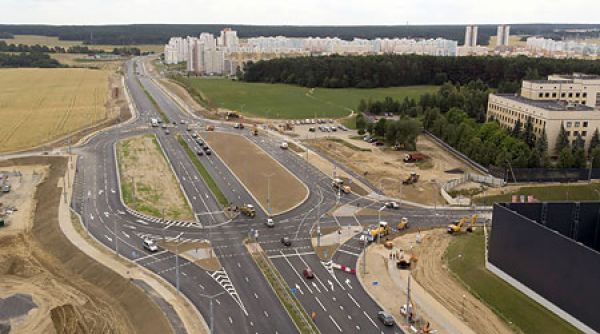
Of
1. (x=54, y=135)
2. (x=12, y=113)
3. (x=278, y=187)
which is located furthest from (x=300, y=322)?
(x=12, y=113)

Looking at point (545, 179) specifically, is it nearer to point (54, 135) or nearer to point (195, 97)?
point (54, 135)

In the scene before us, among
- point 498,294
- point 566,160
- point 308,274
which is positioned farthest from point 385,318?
point 566,160

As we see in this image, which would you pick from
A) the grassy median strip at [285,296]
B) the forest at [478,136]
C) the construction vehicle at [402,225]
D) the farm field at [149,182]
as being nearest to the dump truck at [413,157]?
the forest at [478,136]

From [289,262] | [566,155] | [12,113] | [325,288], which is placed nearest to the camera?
[325,288]

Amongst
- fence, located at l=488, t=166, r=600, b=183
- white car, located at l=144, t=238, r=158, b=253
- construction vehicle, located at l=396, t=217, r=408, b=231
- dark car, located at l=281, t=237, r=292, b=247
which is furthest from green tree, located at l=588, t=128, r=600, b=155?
white car, located at l=144, t=238, r=158, b=253

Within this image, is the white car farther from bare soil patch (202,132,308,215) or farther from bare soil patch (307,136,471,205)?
bare soil patch (307,136,471,205)

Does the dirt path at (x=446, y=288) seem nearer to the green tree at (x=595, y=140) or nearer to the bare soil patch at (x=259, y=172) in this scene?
the bare soil patch at (x=259, y=172)
